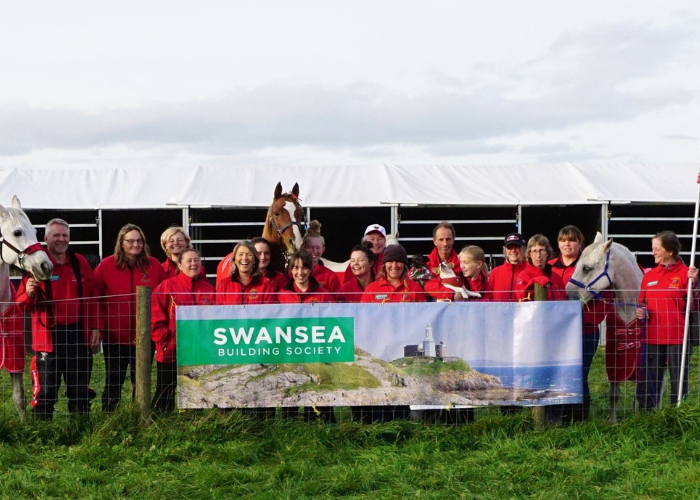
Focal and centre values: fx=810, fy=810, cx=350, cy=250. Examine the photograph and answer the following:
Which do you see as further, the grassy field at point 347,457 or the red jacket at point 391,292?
the red jacket at point 391,292

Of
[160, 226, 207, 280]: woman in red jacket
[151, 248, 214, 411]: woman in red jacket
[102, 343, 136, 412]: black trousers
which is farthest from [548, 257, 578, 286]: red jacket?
[102, 343, 136, 412]: black trousers

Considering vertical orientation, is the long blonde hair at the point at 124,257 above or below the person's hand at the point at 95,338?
above

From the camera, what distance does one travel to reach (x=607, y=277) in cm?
667

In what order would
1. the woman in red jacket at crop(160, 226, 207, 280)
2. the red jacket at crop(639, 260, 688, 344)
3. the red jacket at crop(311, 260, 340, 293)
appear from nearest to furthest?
the red jacket at crop(639, 260, 688, 344) → the red jacket at crop(311, 260, 340, 293) → the woman in red jacket at crop(160, 226, 207, 280)

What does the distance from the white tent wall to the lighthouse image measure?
799 centimetres

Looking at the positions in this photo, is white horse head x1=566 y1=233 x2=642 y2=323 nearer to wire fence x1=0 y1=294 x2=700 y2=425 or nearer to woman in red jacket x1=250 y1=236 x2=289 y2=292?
wire fence x1=0 y1=294 x2=700 y2=425

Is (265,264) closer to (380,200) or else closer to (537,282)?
(537,282)

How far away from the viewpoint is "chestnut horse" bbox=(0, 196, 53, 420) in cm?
632

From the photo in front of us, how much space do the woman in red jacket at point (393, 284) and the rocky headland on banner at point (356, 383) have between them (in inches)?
19.8

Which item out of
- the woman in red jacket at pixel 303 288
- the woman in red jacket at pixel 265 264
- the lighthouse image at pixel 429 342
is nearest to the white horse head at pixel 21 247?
the woman in red jacket at pixel 265 264

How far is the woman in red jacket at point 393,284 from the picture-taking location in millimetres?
6496

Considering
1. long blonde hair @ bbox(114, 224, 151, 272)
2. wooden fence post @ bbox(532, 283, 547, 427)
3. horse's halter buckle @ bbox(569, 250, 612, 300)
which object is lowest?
wooden fence post @ bbox(532, 283, 547, 427)

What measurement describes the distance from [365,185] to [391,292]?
9.27 metres

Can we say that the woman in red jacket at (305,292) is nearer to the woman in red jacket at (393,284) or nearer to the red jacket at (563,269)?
the woman in red jacket at (393,284)
